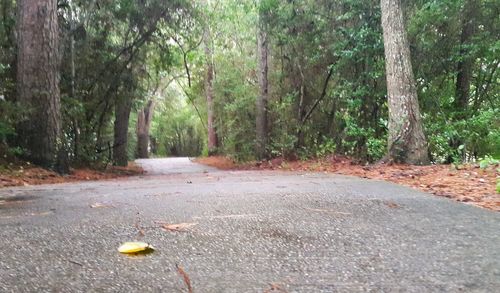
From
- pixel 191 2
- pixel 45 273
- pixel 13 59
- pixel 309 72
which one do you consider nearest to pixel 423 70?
pixel 309 72

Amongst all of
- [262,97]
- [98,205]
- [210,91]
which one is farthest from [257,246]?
[210,91]

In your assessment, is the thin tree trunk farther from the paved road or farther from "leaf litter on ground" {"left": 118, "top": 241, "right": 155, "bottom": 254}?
"leaf litter on ground" {"left": 118, "top": 241, "right": 155, "bottom": 254}

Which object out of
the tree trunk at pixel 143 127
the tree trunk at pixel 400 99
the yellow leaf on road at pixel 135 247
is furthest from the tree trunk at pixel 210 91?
the yellow leaf on road at pixel 135 247

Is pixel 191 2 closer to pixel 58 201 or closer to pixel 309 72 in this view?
pixel 309 72

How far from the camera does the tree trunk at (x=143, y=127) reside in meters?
29.8

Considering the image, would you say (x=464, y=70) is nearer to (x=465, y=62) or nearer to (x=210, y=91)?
(x=465, y=62)

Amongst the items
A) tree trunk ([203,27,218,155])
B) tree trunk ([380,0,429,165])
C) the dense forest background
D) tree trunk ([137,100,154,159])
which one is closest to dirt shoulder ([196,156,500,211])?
tree trunk ([380,0,429,165])

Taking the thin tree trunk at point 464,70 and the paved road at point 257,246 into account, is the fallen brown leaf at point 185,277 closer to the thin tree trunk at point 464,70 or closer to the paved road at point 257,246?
the paved road at point 257,246

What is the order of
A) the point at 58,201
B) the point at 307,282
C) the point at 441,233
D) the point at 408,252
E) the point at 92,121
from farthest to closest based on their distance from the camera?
the point at 92,121 → the point at 58,201 → the point at 441,233 → the point at 408,252 → the point at 307,282

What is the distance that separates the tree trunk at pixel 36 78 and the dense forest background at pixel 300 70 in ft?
0.61

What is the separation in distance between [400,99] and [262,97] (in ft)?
A: 20.9

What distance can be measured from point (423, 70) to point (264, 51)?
16.5 feet

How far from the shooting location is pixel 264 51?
13094 millimetres

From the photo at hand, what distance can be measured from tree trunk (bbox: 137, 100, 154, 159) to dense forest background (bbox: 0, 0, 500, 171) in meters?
14.5
